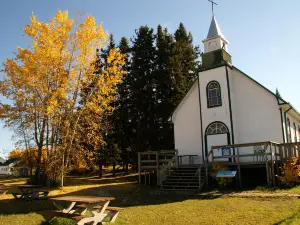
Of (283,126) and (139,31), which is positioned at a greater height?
(139,31)

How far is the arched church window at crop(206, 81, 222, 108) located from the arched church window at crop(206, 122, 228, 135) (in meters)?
1.27

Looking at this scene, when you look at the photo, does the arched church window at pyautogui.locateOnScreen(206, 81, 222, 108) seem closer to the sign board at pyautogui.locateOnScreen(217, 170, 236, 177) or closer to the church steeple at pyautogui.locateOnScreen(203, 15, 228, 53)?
the church steeple at pyautogui.locateOnScreen(203, 15, 228, 53)

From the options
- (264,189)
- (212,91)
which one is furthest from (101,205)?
(212,91)

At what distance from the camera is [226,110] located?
19688mm

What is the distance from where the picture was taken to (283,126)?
1867 centimetres

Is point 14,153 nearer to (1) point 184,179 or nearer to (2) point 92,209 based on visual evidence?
(1) point 184,179

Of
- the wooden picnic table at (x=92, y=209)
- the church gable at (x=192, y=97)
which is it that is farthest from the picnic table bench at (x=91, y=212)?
the church gable at (x=192, y=97)

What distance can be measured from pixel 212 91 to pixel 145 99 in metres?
11.0

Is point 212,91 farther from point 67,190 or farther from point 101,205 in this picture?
point 101,205

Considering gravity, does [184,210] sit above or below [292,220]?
below

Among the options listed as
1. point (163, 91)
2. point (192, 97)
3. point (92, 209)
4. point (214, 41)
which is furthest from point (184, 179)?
point (163, 91)

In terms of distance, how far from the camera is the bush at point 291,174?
1450 cm

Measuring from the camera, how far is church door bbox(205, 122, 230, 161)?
19547 millimetres

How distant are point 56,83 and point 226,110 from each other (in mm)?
10998
